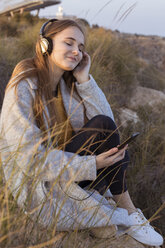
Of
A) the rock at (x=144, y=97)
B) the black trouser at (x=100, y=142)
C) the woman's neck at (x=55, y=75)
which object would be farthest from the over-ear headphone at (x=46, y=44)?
the rock at (x=144, y=97)

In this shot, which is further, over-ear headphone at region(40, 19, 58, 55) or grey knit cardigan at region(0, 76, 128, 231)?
over-ear headphone at region(40, 19, 58, 55)

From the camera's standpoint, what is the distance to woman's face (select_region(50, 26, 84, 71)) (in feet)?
6.84

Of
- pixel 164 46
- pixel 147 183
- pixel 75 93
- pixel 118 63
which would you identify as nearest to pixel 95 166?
pixel 75 93

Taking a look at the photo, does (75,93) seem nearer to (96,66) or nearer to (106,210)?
(106,210)

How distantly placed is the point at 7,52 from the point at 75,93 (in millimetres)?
2038

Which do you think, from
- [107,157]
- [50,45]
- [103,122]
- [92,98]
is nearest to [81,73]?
[92,98]

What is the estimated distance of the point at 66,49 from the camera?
209 cm

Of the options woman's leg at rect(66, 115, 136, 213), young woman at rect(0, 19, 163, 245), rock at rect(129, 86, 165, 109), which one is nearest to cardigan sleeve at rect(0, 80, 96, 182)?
young woman at rect(0, 19, 163, 245)

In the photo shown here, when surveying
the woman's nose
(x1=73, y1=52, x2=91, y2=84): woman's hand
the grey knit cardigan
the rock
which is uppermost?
the woman's nose

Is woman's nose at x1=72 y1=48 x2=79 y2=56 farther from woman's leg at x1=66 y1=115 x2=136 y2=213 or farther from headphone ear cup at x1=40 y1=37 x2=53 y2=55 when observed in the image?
woman's leg at x1=66 y1=115 x2=136 y2=213

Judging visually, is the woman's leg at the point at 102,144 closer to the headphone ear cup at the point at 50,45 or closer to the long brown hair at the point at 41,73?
the long brown hair at the point at 41,73

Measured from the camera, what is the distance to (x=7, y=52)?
13.4ft

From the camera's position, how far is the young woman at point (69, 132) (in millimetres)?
1791

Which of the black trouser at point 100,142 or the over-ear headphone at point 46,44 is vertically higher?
the over-ear headphone at point 46,44
